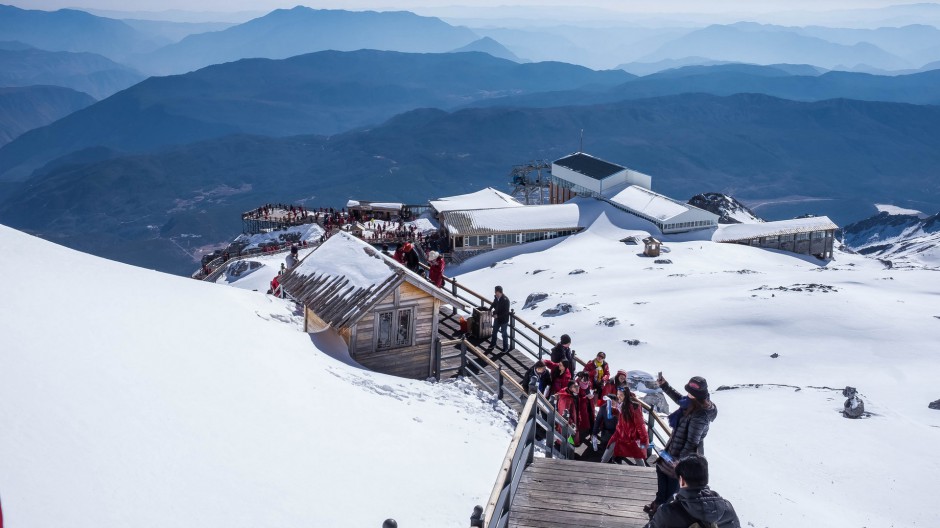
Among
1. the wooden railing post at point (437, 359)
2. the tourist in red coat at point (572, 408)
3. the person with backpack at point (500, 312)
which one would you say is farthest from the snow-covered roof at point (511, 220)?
the tourist in red coat at point (572, 408)

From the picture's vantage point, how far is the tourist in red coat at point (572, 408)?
488 inches

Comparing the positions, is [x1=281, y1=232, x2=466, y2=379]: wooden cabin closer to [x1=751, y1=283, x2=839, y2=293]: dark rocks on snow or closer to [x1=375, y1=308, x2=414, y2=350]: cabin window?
[x1=375, y1=308, x2=414, y2=350]: cabin window

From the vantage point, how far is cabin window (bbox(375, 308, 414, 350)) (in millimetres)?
16109

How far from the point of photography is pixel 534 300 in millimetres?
35250

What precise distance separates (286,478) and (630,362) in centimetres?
1800

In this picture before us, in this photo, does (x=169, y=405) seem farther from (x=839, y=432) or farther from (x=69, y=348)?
(x=839, y=432)

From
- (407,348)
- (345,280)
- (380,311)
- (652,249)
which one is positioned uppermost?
(345,280)

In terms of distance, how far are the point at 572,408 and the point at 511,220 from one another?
44.5 meters

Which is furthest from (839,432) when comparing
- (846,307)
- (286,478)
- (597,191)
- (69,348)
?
(597,191)

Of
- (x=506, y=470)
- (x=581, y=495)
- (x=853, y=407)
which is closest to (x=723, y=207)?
(x=853, y=407)

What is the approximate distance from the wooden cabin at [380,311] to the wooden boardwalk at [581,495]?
21.6ft

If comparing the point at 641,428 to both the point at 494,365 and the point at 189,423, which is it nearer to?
the point at 494,365

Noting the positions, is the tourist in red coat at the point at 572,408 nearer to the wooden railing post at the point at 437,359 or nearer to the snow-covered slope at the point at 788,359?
the snow-covered slope at the point at 788,359

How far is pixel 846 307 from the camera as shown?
28125mm
